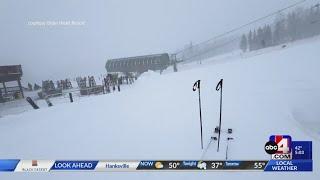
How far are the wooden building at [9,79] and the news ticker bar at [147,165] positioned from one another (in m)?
0.62

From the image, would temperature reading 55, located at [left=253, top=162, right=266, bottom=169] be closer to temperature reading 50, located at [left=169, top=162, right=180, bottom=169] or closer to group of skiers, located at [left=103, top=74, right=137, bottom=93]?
temperature reading 50, located at [left=169, top=162, right=180, bottom=169]

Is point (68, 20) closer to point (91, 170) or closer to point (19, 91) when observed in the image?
point (19, 91)

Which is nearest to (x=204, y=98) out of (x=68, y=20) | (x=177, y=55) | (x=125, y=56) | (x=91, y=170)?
(x=177, y=55)

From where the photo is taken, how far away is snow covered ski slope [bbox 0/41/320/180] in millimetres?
1999

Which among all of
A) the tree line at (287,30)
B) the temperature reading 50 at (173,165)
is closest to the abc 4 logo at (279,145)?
the temperature reading 50 at (173,165)

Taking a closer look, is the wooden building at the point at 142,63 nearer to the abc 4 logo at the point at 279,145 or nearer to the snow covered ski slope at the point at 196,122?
the snow covered ski slope at the point at 196,122

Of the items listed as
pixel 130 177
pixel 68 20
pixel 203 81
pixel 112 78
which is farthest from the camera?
pixel 112 78

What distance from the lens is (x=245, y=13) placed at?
234 cm

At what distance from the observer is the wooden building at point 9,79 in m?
2.17

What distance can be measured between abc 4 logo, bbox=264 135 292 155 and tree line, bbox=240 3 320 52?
83 centimetres

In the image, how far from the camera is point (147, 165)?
193 cm

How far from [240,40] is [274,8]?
42 cm

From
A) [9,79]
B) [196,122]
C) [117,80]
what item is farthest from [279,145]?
[9,79]

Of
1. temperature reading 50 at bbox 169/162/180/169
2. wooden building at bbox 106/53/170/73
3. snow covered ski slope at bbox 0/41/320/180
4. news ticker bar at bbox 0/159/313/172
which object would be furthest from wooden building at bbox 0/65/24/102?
temperature reading 50 at bbox 169/162/180/169
